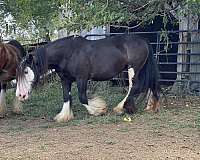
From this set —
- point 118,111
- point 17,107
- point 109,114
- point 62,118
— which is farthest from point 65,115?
point 17,107

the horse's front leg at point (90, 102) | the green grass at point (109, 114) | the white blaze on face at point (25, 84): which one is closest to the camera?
the green grass at point (109, 114)

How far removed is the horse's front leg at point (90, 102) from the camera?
723 cm

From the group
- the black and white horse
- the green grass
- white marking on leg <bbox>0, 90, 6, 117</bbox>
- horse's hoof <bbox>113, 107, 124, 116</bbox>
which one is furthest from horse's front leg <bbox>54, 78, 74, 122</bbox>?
white marking on leg <bbox>0, 90, 6, 117</bbox>

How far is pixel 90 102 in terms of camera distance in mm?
7359

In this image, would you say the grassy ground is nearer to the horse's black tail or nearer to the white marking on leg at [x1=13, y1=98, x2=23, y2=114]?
the white marking on leg at [x1=13, y1=98, x2=23, y2=114]

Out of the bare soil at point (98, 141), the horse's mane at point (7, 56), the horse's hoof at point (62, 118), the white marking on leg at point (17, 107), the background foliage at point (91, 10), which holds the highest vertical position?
the background foliage at point (91, 10)

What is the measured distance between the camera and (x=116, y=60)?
755cm

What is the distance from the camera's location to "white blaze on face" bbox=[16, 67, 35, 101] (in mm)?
6926

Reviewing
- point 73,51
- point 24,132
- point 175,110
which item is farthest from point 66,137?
point 175,110

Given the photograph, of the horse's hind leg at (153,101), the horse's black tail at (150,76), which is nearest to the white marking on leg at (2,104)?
the horse's black tail at (150,76)

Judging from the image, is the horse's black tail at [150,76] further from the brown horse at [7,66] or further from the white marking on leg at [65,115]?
the brown horse at [7,66]

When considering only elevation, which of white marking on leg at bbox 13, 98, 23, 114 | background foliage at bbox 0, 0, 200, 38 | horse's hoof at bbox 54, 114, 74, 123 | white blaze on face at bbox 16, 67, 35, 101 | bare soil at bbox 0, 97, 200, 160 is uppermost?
background foliage at bbox 0, 0, 200, 38

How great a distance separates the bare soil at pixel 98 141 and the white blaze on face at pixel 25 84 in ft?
1.63

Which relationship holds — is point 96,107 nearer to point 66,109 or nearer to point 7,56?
point 66,109
